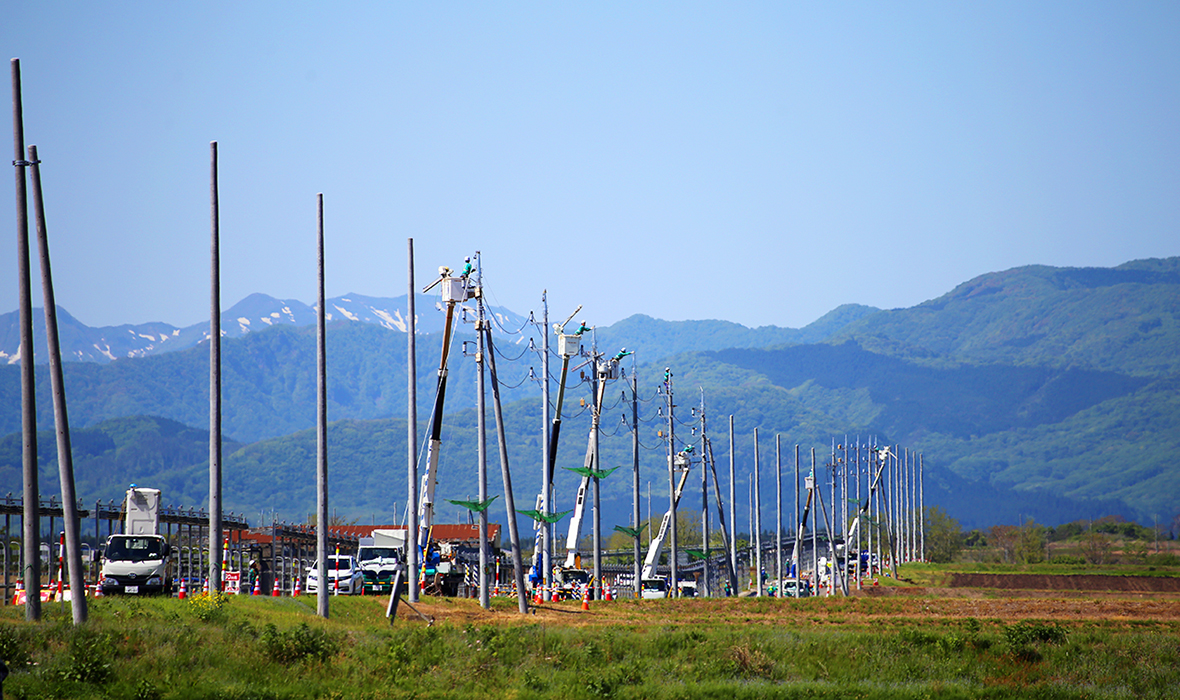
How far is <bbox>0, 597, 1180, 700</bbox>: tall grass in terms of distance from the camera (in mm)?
24391

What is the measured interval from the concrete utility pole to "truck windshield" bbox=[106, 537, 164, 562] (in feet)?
27.0

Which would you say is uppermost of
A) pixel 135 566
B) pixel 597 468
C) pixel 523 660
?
pixel 597 468

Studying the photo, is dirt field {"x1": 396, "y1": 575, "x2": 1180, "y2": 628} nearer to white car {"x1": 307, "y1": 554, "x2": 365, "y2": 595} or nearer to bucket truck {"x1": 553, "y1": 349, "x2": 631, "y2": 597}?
white car {"x1": 307, "y1": 554, "x2": 365, "y2": 595}

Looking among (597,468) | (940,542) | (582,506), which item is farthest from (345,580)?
(940,542)

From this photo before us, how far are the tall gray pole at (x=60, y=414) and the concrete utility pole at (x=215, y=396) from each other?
4.64 meters

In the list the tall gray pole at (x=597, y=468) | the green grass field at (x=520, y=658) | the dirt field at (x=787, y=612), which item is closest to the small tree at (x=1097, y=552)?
the dirt field at (x=787, y=612)

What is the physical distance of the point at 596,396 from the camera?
214ft

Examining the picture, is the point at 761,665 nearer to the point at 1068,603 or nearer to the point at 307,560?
the point at 1068,603

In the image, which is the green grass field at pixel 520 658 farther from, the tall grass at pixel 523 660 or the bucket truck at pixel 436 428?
the bucket truck at pixel 436 428

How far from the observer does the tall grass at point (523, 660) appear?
2439cm

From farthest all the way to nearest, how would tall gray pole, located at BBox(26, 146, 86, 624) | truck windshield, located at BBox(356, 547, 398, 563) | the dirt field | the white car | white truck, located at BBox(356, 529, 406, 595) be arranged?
truck windshield, located at BBox(356, 547, 398, 563) → white truck, located at BBox(356, 529, 406, 595) → the white car → the dirt field → tall gray pole, located at BBox(26, 146, 86, 624)

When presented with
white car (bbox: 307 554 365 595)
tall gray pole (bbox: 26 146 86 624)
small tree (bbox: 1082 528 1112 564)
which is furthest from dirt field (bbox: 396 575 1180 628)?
small tree (bbox: 1082 528 1112 564)

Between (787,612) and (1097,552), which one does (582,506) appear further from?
(1097,552)

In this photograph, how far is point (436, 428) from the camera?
49750mm
